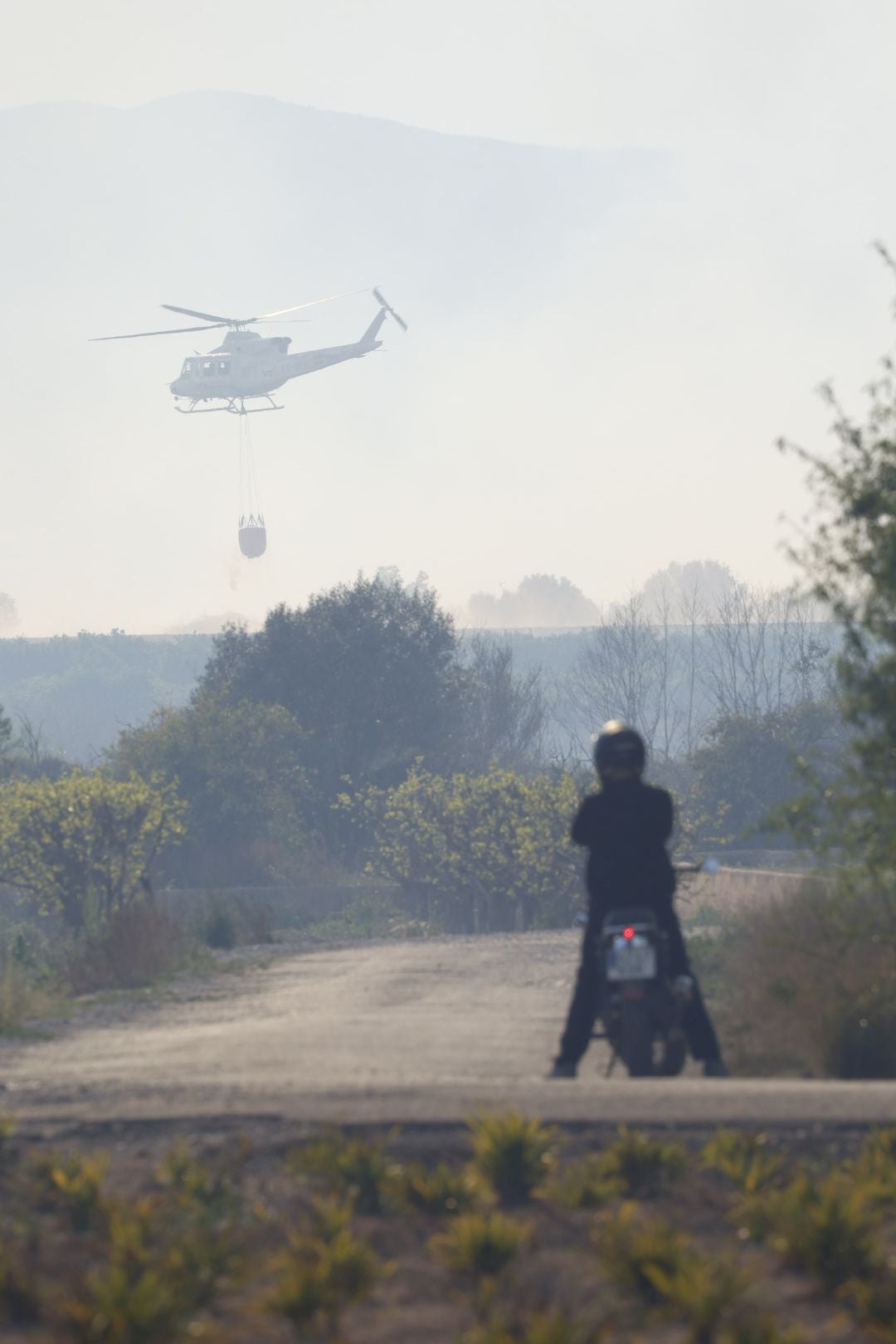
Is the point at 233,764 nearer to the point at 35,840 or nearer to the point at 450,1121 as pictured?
the point at 35,840

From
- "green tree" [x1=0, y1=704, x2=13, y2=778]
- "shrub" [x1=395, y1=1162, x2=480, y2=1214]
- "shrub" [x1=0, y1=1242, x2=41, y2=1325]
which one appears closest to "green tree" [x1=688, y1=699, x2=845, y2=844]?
"green tree" [x1=0, y1=704, x2=13, y2=778]

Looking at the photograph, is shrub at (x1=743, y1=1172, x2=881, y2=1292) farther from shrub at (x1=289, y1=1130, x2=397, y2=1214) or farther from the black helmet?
the black helmet

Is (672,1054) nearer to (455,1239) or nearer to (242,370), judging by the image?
(455,1239)

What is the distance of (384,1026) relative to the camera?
12891 millimetres

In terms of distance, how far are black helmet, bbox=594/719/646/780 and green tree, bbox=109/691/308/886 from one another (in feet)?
150

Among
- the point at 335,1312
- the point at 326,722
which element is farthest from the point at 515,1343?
the point at 326,722

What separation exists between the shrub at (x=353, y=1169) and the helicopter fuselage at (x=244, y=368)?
403 feet

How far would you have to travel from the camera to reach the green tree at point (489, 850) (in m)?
36.4

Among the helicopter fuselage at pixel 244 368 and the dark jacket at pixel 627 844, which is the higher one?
the helicopter fuselage at pixel 244 368

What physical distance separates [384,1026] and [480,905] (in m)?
26.9

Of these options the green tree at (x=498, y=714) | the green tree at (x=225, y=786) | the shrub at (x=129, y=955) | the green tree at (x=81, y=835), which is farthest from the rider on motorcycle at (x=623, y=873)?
the green tree at (x=498, y=714)

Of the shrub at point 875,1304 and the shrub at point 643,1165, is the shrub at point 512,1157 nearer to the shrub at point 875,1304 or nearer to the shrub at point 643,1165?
the shrub at point 643,1165

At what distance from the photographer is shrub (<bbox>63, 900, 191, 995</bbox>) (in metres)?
19.2

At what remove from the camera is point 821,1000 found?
36.3ft
